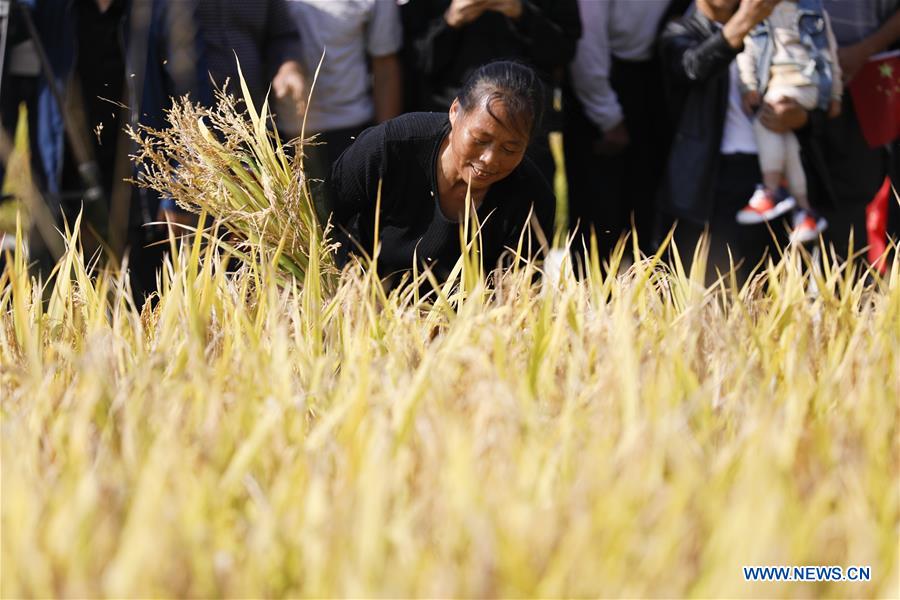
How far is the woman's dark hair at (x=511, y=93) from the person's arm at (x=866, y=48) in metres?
1.95

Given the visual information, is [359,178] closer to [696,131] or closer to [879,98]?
[696,131]

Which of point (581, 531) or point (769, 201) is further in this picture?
point (769, 201)

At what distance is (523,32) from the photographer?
12.8 ft

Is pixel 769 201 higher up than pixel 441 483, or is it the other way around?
pixel 441 483

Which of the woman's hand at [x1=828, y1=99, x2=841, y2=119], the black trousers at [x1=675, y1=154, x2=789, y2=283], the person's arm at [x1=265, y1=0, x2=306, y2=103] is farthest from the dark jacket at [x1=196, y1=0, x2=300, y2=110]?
the woman's hand at [x1=828, y1=99, x2=841, y2=119]

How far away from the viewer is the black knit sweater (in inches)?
110

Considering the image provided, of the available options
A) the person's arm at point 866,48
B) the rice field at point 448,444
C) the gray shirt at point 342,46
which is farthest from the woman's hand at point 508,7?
the rice field at point 448,444

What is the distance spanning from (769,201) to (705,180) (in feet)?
0.70

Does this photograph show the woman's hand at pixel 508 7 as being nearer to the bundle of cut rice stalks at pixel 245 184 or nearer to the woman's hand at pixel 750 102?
the woman's hand at pixel 750 102

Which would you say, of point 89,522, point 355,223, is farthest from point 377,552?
point 355,223

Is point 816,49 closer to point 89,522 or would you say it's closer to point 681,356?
point 681,356

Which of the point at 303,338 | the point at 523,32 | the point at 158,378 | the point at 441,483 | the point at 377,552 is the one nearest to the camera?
the point at 377,552

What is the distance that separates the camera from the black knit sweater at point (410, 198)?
9.14 feet

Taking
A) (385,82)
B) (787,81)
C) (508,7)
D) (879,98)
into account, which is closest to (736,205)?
(787,81)
